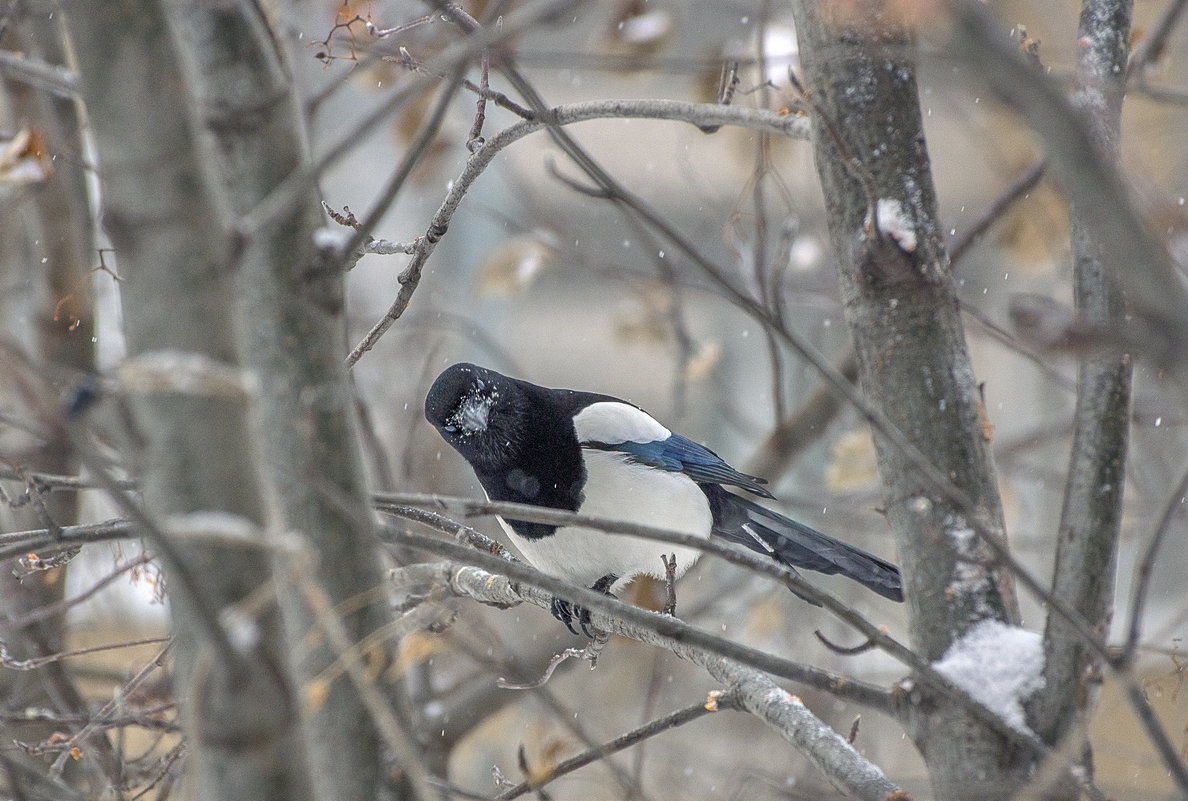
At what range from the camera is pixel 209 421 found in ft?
2.31

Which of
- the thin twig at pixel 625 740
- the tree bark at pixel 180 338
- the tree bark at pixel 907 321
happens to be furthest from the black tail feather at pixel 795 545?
the tree bark at pixel 180 338

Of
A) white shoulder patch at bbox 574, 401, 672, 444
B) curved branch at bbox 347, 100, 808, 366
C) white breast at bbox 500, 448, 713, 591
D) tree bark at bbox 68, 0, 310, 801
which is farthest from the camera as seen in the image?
white shoulder patch at bbox 574, 401, 672, 444

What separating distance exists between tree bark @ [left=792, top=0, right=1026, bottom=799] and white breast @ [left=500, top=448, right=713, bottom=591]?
1.30m

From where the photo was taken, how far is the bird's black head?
8.25ft

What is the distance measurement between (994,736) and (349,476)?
27.4 inches

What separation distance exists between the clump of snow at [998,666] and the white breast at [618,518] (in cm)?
137

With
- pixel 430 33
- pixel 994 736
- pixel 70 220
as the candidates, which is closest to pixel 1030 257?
pixel 430 33

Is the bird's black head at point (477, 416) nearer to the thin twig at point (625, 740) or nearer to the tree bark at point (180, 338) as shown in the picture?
the thin twig at point (625, 740)

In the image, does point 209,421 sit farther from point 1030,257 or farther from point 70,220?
point 1030,257

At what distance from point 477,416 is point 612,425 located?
37 centimetres

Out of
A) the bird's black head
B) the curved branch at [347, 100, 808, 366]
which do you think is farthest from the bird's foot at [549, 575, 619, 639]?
the curved branch at [347, 100, 808, 366]

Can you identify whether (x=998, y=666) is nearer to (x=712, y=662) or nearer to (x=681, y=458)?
(x=712, y=662)

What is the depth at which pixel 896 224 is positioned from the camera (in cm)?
123

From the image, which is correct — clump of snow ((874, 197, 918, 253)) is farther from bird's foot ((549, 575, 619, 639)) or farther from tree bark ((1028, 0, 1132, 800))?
bird's foot ((549, 575, 619, 639))
